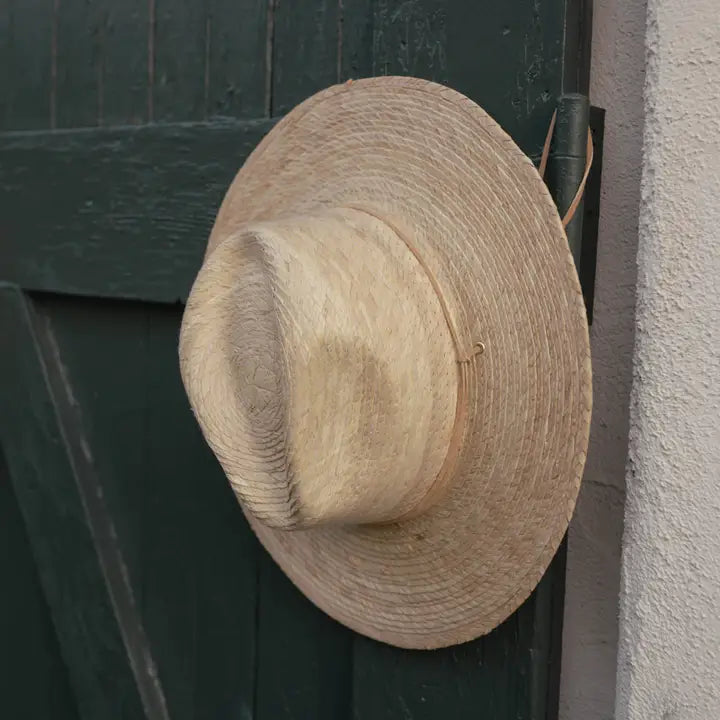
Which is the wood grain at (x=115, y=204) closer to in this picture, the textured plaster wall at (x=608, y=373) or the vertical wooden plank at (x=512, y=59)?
the vertical wooden plank at (x=512, y=59)

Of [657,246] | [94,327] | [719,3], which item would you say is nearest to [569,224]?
[657,246]

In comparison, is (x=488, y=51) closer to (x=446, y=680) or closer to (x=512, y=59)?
(x=512, y=59)

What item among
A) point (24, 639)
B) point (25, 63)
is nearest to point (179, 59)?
point (25, 63)

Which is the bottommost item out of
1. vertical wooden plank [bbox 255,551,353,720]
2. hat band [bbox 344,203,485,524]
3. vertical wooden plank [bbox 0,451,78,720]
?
vertical wooden plank [bbox 0,451,78,720]

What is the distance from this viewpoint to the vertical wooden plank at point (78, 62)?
58.6 inches

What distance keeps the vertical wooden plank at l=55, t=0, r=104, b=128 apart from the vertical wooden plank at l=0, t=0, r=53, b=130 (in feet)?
0.09

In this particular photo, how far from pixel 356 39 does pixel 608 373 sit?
0.50m

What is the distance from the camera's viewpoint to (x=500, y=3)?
106cm

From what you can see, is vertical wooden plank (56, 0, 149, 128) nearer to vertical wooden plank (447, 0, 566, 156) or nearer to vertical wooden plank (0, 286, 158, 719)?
vertical wooden plank (0, 286, 158, 719)

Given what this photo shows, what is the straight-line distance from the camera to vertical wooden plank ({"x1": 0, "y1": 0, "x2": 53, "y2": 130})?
5.10 ft

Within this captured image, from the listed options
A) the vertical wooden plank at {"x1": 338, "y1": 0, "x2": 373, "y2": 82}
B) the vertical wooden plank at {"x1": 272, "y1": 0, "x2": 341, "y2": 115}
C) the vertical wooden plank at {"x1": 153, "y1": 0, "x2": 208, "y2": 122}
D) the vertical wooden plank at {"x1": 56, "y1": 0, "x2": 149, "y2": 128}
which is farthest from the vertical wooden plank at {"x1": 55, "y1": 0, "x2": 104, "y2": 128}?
the vertical wooden plank at {"x1": 338, "y1": 0, "x2": 373, "y2": 82}

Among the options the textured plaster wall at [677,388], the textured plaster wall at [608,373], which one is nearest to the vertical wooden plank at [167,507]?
the textured plaster wall at [608,373]

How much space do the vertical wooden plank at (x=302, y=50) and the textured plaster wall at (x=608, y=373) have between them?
0.33 metres

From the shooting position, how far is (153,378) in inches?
57.4
